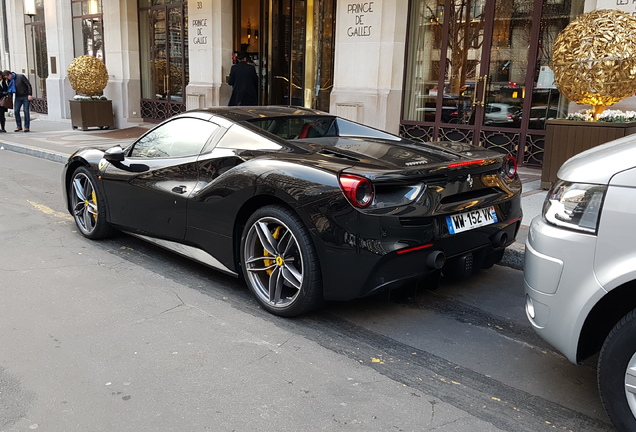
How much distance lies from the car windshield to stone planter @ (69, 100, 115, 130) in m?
13.4

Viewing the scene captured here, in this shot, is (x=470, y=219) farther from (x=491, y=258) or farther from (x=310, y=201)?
(x=310, y=201)

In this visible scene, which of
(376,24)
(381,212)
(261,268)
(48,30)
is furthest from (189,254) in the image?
(48,30)

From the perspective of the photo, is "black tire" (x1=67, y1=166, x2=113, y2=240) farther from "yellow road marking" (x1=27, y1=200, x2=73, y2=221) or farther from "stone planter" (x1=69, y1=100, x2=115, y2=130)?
"stone planter" (x1=69, y1=100, x2=115, y2=130)

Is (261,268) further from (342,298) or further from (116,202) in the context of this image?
(116,202)

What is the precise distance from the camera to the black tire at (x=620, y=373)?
2.46 m

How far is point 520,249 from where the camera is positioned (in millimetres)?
5328

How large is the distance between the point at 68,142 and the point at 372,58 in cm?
746

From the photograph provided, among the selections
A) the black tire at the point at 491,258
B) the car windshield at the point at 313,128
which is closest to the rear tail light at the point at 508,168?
the black tire at the point at 491,258

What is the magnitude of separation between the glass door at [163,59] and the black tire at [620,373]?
49.7 feet

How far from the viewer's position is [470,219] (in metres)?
3.90

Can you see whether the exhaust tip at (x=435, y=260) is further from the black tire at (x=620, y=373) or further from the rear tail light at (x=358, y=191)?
the black tire at (x=620, y=373)

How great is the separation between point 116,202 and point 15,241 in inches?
51.1

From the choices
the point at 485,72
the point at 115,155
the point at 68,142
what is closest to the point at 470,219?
the point at 115,155

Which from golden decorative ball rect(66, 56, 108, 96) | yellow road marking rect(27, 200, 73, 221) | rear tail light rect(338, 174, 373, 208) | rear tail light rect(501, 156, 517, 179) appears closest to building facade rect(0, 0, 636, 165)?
golden decorative ball rect(66, 56, 108, 96)
